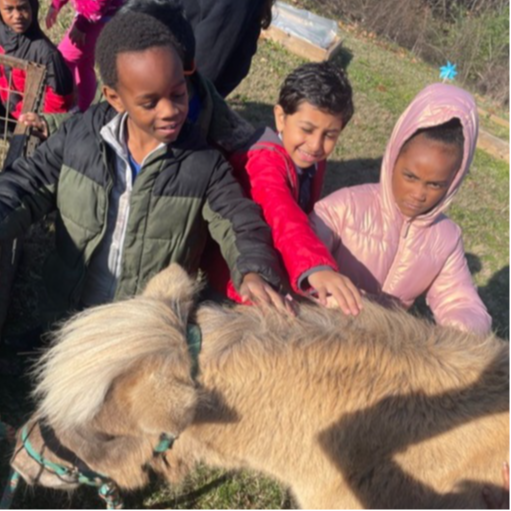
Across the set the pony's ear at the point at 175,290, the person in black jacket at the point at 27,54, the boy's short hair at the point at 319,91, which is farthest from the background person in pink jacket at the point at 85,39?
the pony's ear at the point at 175,290

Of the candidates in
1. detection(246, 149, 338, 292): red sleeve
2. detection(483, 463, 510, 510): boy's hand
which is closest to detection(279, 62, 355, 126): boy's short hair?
detection(246, 149, 338, 292): red sleeve

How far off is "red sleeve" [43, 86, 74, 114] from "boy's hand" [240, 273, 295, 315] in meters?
3.43

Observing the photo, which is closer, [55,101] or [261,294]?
[261,294]

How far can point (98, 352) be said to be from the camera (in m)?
2.04

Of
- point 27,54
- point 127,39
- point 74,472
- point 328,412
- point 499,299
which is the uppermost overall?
point 127,39

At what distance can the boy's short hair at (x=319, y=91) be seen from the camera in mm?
3242

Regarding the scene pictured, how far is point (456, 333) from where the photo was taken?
8.37ft

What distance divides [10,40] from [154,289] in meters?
3.71

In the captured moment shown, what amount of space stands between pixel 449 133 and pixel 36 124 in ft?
8.18

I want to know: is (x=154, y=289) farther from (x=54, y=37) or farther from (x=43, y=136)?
(x=54, y=37)

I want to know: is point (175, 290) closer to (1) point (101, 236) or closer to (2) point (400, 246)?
(1) point (101, 236)

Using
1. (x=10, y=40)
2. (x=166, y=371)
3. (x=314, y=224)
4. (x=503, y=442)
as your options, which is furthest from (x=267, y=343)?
(x=10, y=40)

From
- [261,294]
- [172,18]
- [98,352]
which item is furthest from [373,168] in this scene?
[98,352]

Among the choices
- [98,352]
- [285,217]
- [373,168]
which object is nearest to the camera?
[98,352]
